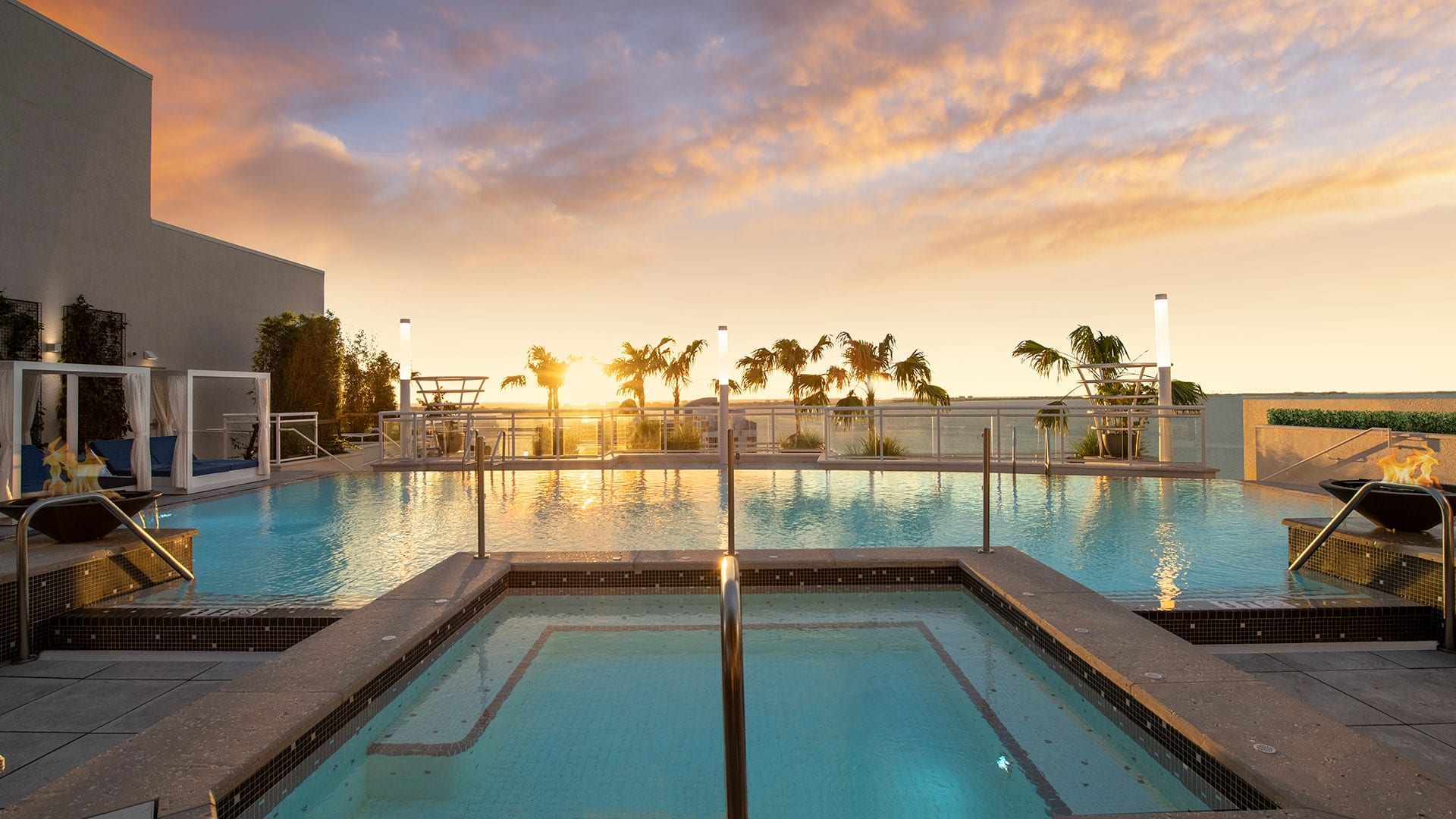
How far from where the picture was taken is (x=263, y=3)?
27.2 feet

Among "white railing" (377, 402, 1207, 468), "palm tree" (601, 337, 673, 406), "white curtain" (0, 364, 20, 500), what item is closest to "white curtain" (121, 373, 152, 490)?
"white curtain" (0, 364, 20, 500)

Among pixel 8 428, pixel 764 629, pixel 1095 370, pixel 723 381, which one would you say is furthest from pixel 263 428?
pixel 1095 370

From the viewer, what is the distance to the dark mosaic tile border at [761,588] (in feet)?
5.53

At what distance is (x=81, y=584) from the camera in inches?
128

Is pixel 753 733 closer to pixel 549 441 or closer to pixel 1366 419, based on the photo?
pixel 549 441

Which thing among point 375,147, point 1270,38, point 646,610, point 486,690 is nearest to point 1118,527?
point 646,610

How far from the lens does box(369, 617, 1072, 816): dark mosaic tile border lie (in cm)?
206

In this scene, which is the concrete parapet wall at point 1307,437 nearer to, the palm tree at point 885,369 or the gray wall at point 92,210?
the palm tree at point 885,369

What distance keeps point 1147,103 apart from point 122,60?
17166 mm

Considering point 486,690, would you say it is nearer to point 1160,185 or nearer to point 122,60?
point 1160,185

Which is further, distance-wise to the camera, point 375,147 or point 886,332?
point 886,332

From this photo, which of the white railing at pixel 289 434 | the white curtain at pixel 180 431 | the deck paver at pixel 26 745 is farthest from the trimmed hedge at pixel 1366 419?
the white railing at pixel 289 434

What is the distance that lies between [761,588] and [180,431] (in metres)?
8.02

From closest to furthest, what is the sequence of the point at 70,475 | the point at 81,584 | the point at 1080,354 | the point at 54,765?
the point at 54,765 → the point at 81,584 → the point at 70,475 → the point at 1080,354
